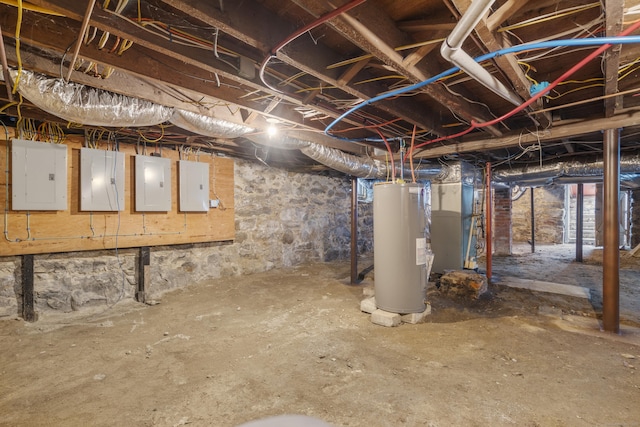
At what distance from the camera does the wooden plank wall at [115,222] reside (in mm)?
2631

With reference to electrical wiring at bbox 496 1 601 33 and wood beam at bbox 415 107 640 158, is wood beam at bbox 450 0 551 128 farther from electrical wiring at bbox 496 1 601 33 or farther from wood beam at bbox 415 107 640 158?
wood beam at bbox 415 107 640 158

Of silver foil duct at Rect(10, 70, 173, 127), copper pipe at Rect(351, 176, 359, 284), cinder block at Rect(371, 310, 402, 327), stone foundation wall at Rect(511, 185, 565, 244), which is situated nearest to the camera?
silver foil duct at Rect(10, 70, 173, 127)

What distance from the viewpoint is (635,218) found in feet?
19.3

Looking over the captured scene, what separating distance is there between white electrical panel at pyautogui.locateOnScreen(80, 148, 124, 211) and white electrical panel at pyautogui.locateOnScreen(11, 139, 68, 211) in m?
0.14

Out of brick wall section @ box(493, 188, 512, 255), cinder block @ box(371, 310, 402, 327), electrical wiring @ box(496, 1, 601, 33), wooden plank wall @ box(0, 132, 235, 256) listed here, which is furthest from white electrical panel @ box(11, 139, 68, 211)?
brick wall section @ box(493, 188, 512, 255)

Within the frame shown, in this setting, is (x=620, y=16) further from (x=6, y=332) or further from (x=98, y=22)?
(x=6, y=332)

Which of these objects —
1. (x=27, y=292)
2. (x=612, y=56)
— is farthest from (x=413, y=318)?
(x=27, y=292)

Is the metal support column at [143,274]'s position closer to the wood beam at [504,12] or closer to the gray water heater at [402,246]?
the gray water heater at [402,246]

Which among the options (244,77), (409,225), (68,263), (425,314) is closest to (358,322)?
(425,314)

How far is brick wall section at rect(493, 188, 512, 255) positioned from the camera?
6426mm

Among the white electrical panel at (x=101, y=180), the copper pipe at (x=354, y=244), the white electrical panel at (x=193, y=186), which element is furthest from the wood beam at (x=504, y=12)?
the white electrical panel at (x=101, y=180)

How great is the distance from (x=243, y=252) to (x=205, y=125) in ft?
7.31

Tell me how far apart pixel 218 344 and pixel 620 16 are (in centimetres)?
281

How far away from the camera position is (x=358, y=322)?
2.66 metres
